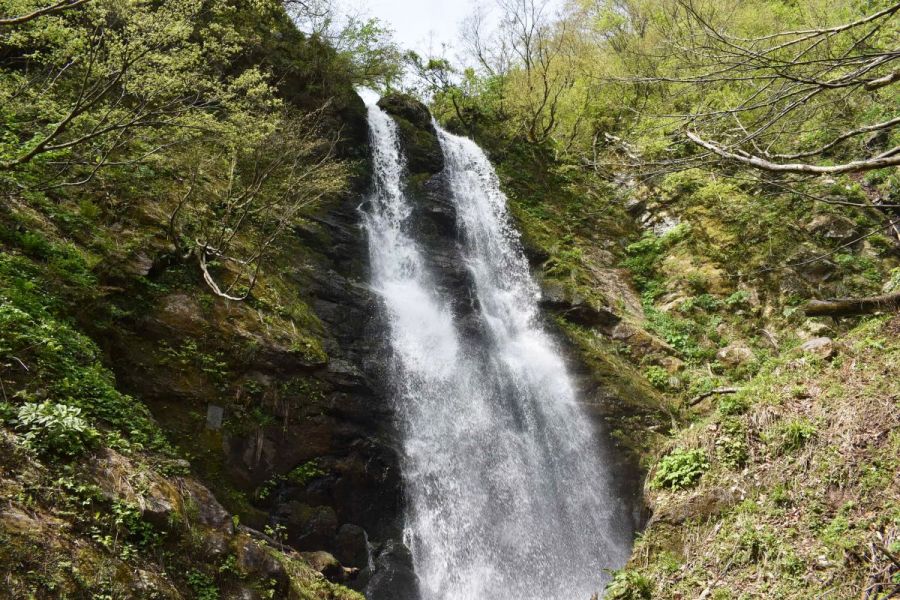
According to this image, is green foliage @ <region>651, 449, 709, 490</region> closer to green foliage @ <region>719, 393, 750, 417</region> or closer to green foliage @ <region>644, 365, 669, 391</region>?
green foliage @ <region>719, 393, 750, 417</region>

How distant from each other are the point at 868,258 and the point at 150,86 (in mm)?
17501

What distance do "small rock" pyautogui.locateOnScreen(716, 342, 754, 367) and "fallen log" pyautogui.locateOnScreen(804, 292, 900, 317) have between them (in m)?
1.73

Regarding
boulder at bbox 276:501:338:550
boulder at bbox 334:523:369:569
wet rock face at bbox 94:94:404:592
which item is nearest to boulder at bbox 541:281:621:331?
wet rock face at bbox 94:94:404:592

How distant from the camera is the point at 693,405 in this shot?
1198cm

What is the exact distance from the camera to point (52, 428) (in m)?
3.96

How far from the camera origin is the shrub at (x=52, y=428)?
12.7 ft

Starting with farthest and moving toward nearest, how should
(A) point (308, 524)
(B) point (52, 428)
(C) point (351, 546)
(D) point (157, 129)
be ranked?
(D) point (157, 129), (C) point (351, 546), (A) point (308, 524), (B) point (52, 428)

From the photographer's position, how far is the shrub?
3.86 m

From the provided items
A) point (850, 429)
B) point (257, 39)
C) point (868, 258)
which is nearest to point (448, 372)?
point (850, 429)

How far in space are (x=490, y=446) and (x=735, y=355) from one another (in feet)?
24.4

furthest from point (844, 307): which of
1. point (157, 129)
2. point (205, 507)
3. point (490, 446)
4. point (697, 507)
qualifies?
point (157, 129)

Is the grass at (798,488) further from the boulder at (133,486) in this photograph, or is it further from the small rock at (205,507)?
the boulder at (133,486)

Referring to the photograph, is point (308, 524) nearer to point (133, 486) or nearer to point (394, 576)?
point (394, 576)

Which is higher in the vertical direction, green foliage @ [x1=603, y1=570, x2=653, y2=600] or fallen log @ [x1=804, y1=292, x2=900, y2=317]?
fallen log @ [x1=804, y1=292, x2=900, y2=317]
